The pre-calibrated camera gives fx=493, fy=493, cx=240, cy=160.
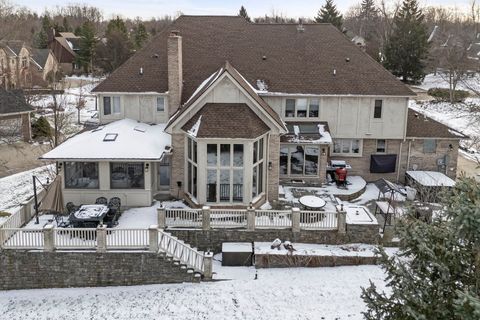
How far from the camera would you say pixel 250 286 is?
17.8 metres

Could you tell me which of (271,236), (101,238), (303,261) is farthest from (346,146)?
(101,238)

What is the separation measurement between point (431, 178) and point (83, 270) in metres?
18.9

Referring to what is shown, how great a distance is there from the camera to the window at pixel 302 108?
27.6 m

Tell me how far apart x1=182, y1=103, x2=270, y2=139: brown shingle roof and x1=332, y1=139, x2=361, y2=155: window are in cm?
768

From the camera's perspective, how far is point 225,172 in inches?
858

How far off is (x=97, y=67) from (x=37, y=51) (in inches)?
364

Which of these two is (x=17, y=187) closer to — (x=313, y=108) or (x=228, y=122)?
(x=228, y=122)

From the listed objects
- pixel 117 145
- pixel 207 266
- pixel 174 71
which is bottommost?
pixel 207 266

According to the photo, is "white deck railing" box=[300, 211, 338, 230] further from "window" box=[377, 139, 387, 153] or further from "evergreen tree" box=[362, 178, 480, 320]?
"evergreen tree" box=[362, 178, 480, 320]

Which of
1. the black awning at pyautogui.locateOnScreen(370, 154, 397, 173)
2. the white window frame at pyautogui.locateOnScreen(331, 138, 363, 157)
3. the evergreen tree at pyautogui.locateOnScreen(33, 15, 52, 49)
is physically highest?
the evergreen tree at pyautogui.locateOnScreen(33, 15, 52, 49)

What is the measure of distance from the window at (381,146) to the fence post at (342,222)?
9834 mm

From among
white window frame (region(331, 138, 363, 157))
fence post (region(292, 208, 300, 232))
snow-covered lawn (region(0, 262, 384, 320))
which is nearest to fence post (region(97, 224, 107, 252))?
snow-covered lawn (region(0, 262, 384, 320))

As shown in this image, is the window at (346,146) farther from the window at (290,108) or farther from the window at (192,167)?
the window at (192,167)

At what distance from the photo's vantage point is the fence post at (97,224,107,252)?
18.2 metres
